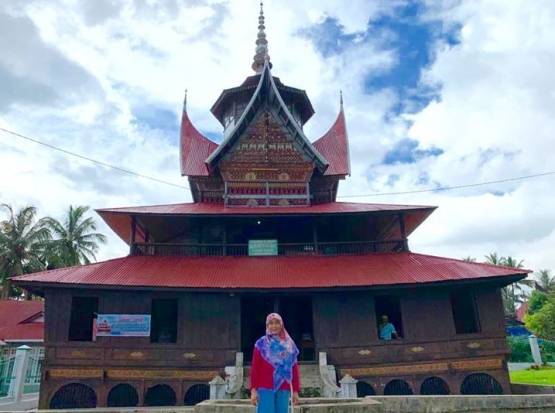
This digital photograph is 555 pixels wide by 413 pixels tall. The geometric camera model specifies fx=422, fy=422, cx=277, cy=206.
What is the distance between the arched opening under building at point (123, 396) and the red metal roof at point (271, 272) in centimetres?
339

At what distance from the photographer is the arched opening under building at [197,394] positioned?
1325 cm

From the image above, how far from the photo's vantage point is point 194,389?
1334cm

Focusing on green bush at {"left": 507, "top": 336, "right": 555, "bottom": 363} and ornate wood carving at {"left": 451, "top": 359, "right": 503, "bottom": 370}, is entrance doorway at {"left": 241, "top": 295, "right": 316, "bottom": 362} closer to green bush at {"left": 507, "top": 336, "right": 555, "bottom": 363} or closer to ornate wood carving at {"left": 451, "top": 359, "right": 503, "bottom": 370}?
ornate wood carving at {"left": 451, "top": 359, "right": 503, "bottom": 370}

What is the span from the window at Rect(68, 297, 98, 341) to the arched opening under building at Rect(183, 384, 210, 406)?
5.71 m

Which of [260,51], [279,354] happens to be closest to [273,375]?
[279,354]

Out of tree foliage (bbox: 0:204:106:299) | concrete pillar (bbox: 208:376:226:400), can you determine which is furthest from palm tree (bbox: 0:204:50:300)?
concrete pillar (bbox: 208:376:226:400)

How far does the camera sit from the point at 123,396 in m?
13.5

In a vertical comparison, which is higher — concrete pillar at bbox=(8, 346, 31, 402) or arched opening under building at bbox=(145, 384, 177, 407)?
concrete pillar at bbox=(8, 346, 31, 402)

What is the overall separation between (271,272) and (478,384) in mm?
7828

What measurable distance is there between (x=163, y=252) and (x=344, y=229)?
7.64m

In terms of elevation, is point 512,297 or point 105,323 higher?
point 512,297

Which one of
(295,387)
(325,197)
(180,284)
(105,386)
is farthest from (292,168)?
(295,387)

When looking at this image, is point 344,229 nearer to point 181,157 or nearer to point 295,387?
point 181,157

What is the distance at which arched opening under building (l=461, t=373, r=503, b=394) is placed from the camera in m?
13.9
